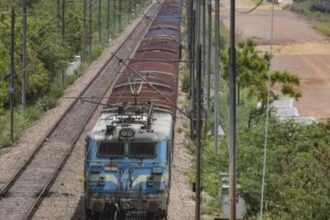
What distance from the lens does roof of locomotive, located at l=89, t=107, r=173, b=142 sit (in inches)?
837

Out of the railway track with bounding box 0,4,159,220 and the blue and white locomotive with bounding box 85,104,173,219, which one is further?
the railway track with bounding box 0,4,159,220

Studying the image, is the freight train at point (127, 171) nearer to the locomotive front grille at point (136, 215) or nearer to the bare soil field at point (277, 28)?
the locomotive front grille at point (136, 215)

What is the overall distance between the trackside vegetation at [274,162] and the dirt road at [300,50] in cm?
923

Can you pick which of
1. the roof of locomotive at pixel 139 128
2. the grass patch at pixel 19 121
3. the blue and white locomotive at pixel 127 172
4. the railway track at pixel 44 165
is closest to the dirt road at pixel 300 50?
the railway track at pixel 44 165

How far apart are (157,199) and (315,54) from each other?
65.3m

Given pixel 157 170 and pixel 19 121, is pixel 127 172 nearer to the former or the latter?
pixel 157 170

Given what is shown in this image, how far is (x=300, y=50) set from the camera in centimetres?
8688

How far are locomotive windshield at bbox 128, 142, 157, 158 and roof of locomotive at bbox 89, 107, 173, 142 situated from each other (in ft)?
0.34

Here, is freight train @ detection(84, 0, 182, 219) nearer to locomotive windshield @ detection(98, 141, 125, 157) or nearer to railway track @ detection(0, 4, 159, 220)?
locomotive windshield @ detection(98, 141, 125, 157)

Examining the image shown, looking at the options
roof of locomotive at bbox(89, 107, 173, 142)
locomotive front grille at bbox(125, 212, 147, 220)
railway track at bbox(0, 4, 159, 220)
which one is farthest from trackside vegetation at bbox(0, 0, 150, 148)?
locomotive front grille at bbox(125, 212, 147, 220)

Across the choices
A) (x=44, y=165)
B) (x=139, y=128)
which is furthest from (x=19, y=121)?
(x=139, y=128)

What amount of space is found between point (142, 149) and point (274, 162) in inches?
362

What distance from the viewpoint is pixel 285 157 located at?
98.0ft

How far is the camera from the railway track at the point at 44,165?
2452 centimetres
